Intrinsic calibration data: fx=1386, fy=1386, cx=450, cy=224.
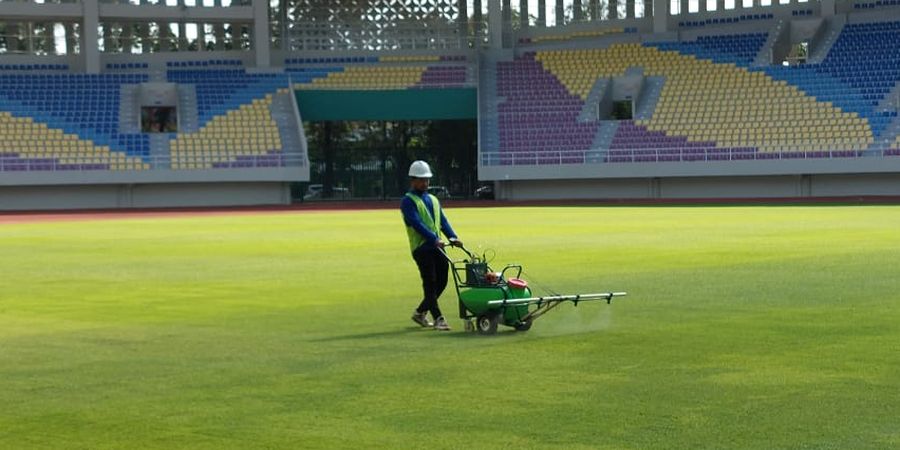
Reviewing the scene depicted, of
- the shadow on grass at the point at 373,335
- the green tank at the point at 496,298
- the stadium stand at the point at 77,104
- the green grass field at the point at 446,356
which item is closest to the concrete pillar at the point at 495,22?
the stadium stand at the point at 77,104

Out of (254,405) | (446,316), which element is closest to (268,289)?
(446,316)

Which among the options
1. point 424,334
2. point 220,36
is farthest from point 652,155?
point 424,334

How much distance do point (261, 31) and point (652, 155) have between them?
64.9 ft

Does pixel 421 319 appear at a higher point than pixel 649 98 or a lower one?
lower

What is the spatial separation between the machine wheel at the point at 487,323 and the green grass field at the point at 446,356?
0.24 m

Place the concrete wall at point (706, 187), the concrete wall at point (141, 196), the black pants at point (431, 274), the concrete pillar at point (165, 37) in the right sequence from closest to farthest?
the black pants at point (431, 274) < the concrete wall at point (706, 187) < the concrete wall at point (141, 196) < the concrete pillar at point (165, 37)

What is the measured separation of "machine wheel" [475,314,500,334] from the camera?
13711 mm

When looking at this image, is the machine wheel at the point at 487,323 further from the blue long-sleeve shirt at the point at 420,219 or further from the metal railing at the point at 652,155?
the metal railing at the point at 652,155

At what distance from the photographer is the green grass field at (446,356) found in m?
8.91

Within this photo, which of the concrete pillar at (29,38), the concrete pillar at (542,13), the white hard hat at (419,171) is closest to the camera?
the white hard hat at (419,171)

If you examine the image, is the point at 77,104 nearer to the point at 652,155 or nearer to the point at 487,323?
the point at 652,155

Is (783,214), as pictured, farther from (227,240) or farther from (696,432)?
(696,432)

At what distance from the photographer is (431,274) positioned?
14312 mm

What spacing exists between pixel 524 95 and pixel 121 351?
169 feet
